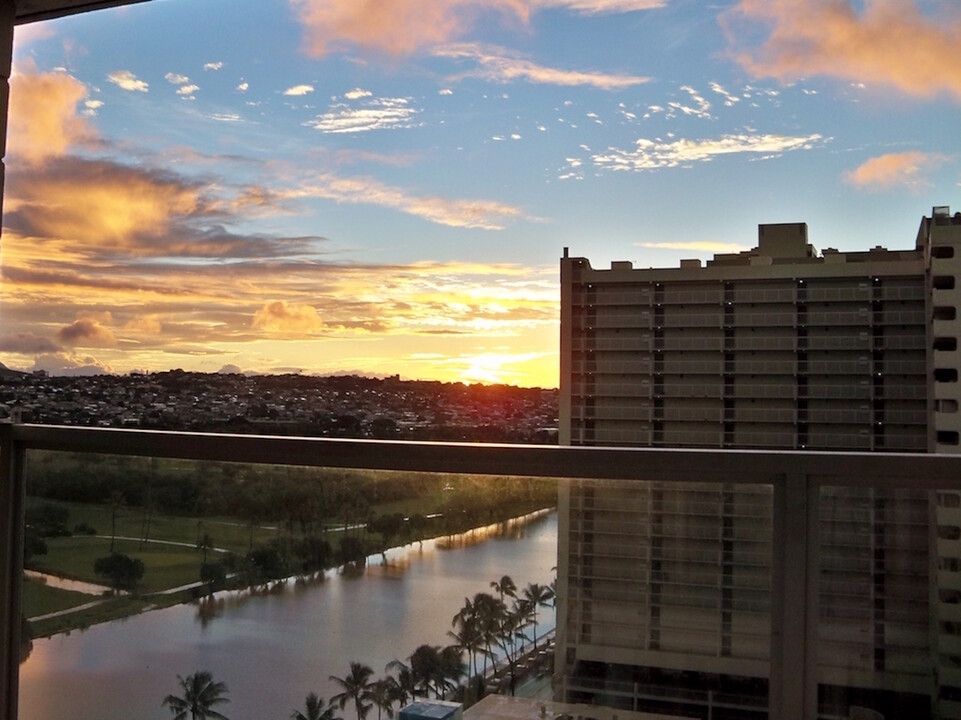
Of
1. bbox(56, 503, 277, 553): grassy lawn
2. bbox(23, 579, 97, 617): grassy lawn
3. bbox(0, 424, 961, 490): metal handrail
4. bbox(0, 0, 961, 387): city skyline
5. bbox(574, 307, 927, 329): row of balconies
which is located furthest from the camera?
bbox(0, 0, 961, 387): city skyline

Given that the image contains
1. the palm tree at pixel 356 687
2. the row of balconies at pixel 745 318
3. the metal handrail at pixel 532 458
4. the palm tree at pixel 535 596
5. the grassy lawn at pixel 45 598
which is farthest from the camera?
the row of balconies at pixel 745 318

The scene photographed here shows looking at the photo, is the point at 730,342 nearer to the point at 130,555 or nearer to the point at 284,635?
the point at 284,635

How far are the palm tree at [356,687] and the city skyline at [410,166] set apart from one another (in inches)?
80.5

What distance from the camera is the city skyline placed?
140 inches

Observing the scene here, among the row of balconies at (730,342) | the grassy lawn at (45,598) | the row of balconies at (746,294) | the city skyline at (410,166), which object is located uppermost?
the city skyline at (410,166)

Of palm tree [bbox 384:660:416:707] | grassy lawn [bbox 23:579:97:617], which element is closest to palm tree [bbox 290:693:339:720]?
palm tree [bbox 384:660:416:707]

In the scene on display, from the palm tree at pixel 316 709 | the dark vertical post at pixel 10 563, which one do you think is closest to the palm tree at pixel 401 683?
the palm tree at pixel 316 709

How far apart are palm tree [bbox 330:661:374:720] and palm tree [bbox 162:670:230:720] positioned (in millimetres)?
285

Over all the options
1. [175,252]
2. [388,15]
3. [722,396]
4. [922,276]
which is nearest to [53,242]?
[175,252]

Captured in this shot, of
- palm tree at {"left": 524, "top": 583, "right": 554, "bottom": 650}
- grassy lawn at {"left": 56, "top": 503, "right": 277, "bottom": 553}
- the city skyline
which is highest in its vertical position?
the city skyline

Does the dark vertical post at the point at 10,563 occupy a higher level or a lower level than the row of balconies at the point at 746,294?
lower

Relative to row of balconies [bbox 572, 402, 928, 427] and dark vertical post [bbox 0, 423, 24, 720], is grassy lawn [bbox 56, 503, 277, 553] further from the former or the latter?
row of balconies [bbox 572, 402, 928, 427]

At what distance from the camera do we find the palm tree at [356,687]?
1545mm

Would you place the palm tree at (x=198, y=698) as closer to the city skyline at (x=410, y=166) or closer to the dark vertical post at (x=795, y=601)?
the dark vertical post at (x=795, y=601)
